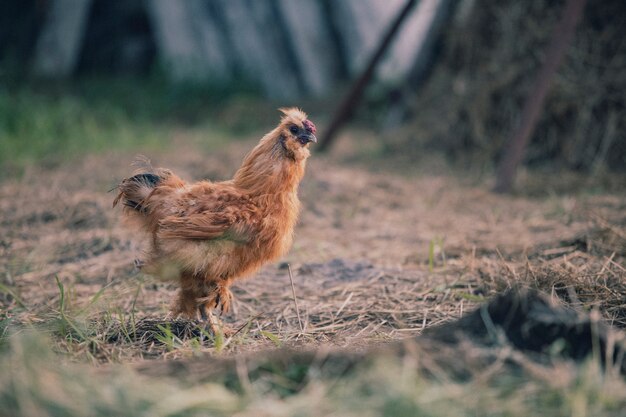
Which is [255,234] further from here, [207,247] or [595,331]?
[595,331]

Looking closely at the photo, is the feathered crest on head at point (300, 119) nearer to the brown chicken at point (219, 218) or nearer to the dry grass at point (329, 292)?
the brown chicken at point (219, 218)

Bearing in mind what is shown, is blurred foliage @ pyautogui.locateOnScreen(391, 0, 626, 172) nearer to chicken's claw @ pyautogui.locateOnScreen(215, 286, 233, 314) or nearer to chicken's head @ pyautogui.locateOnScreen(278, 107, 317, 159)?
chicken's head @ pyautogui.locateOnScreen(278, 107, 317, 159)

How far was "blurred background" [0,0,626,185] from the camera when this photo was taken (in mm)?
5438

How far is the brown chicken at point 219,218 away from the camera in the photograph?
2316mm

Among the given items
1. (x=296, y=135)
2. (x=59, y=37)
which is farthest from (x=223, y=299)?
(x=59, y=37)

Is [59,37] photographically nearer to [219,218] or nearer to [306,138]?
[306,138]

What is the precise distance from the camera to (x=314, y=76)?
9.11 metres

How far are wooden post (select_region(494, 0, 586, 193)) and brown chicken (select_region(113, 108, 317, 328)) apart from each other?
8.50 feet

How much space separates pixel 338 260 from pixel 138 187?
4.04ft

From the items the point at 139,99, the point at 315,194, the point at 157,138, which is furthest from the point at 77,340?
the point at 139,99

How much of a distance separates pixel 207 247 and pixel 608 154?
14.8ft

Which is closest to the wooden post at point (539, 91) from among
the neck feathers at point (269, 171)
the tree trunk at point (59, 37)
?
the neck feathers at point (269, 171)

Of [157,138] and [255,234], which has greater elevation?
[157,138]

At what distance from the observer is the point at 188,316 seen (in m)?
2.52
